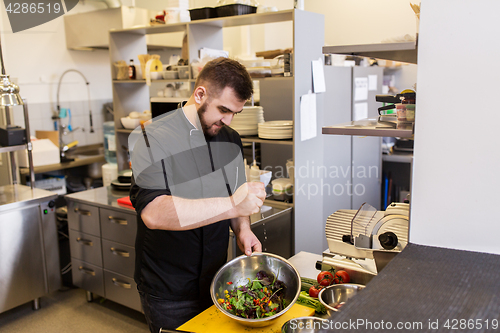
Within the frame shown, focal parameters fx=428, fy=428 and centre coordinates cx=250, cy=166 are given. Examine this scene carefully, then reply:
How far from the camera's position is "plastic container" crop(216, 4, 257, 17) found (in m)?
2.70

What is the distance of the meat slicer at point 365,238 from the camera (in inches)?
54.7

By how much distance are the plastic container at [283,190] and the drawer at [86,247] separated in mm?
1298

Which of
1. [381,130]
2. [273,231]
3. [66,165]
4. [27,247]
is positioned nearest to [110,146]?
[66,165]

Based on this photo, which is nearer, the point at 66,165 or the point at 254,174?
the point at 254,174

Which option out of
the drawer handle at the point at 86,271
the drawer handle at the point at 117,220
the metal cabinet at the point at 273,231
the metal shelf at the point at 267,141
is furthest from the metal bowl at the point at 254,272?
the drawer handle at the point at 86,271

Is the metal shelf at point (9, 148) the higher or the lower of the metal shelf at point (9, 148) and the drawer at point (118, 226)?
the higher

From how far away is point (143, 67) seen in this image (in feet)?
11.1

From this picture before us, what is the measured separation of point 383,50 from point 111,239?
2358 mm

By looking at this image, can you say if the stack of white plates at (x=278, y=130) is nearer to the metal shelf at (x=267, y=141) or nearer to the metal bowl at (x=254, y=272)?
A: the metal shelf at (x=267, y=141)

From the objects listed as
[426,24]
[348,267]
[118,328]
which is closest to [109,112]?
[118,328]

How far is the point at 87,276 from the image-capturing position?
3.18 meters

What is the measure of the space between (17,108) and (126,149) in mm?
1457

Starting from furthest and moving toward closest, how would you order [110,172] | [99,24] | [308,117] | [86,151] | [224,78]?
[86,151] < [99,24] < [110,172] < [308,117] < [224,78]

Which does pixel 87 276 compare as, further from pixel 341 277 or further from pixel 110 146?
pixel 341 277
